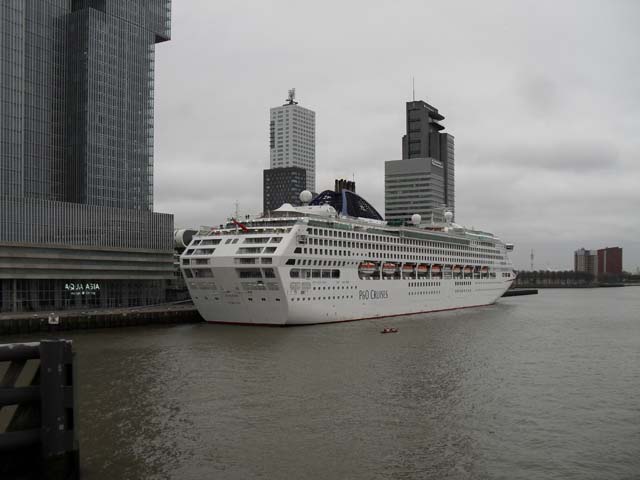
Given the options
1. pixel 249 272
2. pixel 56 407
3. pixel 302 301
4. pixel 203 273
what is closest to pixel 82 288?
pixel 203 273

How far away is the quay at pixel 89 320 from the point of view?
5444 centimetres

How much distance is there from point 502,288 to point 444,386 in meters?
79.3

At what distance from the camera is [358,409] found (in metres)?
24.9

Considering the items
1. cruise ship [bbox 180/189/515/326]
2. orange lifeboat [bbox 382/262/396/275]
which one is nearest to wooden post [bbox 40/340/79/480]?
cruise ship [bbox 180/189/515/326]

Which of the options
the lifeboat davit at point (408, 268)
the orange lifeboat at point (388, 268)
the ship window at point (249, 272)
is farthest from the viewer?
the lifeboat davit at point (408, 268)

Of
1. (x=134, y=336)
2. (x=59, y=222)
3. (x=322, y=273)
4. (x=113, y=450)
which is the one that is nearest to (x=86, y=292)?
(x=59, y=222)

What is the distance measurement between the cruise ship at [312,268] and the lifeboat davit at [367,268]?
11 cm

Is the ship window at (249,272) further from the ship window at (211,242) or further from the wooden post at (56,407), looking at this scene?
the wooden post at (56,407)

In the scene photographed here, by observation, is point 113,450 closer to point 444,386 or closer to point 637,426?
point 444,386

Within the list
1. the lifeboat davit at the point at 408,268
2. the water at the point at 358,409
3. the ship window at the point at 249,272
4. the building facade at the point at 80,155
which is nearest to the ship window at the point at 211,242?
the ship window at the point at 249,272

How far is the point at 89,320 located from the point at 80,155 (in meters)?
37.2

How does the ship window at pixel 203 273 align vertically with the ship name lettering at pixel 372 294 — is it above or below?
above

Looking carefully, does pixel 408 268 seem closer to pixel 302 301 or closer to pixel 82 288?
pixel 302 301

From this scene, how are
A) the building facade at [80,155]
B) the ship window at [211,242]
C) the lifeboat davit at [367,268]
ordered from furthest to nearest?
the building facade at [80,155] < the lifeboat davit at [367,268] < the ship window at [211,242]
